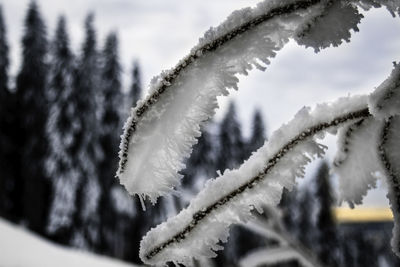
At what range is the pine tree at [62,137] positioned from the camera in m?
23.4

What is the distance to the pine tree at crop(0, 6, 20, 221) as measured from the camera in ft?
78.0

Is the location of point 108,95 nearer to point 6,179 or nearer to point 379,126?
point 6,179

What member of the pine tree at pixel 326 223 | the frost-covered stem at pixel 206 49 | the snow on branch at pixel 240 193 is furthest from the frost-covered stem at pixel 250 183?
the pine tree at pixel 326 223

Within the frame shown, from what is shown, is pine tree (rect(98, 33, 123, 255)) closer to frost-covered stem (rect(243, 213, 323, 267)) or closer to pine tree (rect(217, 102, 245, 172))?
pine tree (rect(217, 102, 245, 172))

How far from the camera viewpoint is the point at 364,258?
29984 mm

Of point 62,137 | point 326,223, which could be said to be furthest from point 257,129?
point 62,137

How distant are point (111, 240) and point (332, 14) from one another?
2691 centimetres

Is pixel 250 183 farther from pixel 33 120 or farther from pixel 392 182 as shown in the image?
pixel 33 120

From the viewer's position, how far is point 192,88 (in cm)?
47

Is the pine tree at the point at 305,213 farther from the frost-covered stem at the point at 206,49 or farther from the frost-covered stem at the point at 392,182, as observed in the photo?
the frost-covered stem at the point at 206,49

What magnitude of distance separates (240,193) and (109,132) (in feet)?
87.3

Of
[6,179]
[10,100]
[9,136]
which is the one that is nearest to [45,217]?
[6,179]

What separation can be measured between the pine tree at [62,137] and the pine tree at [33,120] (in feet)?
1.60

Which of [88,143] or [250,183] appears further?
[88,143]
